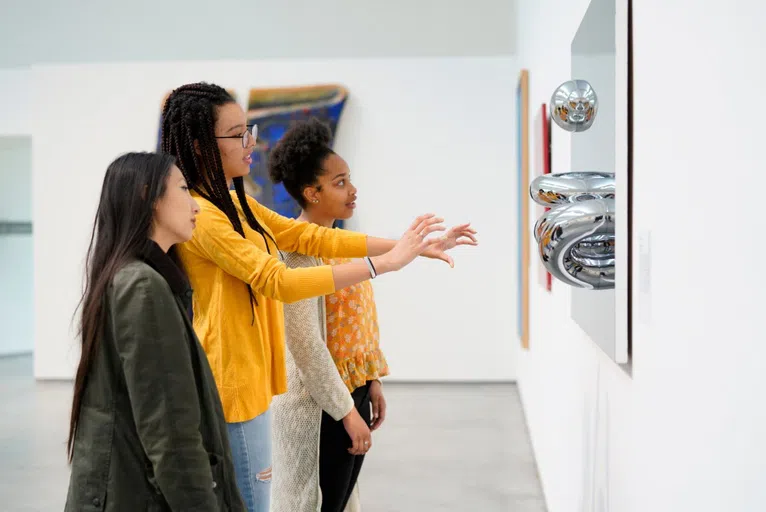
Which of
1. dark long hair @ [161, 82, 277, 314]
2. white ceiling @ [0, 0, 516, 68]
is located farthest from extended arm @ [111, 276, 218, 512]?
white ceiling @ [0, 0, 516, 68]

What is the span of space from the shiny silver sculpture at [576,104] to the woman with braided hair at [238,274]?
475 millimetres

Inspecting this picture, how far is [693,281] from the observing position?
1.09m

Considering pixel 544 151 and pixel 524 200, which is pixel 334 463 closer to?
pixel 544 151

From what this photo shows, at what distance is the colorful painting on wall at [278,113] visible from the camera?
6.76 m

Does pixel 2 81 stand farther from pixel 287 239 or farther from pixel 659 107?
pixel 659 107

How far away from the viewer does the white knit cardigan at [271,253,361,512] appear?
213 centimetres

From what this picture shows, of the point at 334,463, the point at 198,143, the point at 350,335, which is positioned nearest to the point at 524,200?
the point at 350,335

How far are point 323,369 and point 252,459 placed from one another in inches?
12.8

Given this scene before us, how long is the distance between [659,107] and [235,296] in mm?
1052

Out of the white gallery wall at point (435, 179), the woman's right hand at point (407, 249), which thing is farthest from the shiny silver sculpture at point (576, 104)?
the white gallery wall at point (435, 179)

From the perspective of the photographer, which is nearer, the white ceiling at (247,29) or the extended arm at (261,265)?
the extended arm at (261,265)

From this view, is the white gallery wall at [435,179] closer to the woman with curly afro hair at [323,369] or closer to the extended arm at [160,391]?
the woman with curly afro hair at [323,369]

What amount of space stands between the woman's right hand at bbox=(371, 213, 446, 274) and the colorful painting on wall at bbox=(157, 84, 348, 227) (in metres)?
Answer: 4.82

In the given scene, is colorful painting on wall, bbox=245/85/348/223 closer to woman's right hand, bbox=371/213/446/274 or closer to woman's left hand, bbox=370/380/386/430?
woman's left hand, bbox=370/380/386/430
